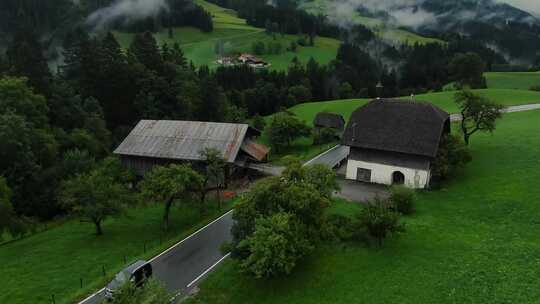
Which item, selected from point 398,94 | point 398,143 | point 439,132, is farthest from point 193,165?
point 398,94

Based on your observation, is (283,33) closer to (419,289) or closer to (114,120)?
(114,120)

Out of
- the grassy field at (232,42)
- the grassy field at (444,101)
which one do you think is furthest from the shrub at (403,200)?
the grassy field at (232,42)

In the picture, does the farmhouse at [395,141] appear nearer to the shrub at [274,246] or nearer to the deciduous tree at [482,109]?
the deciduous tree at [482,109]

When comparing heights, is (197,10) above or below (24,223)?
above

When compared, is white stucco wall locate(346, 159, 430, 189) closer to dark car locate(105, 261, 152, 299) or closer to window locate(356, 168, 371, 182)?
window locate(356, 168, 371, 182)

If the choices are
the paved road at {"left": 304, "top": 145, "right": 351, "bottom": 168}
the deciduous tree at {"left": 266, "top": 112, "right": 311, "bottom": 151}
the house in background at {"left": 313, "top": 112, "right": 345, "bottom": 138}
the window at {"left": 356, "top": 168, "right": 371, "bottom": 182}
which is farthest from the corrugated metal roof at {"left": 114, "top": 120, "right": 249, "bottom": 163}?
the house in background at {"left": 313, "top": 112, "right": 345, "bottom": 138}
